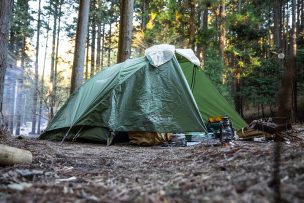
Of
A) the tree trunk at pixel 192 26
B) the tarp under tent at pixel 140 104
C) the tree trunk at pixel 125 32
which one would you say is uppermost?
the tree trunk at pixel 192 26

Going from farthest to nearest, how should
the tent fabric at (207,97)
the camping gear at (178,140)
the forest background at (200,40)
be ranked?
1. the forest background at (200,40)
2. the tent fabric at (207,97)
3. the camping gear at (178,140)

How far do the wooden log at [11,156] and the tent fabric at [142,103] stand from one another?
2.93 meters

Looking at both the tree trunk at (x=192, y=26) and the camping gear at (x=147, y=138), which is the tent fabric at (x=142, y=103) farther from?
the tree trunk at (x=192, y=26)

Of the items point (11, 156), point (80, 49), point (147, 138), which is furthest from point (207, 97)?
point (11, 156)

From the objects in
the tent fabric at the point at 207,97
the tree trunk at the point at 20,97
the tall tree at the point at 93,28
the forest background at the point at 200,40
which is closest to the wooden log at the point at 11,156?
the forest background at the point at 200,40

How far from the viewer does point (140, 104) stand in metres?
6.40

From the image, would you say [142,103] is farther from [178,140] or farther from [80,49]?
[80,49]

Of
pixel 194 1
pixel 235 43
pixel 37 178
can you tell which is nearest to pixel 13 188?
pixel 37 178

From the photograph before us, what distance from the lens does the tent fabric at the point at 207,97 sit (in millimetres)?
8328

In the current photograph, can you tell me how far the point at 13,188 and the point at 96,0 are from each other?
970 inches

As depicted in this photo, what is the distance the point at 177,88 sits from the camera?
6.59 m

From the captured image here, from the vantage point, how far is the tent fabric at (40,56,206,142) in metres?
6.26

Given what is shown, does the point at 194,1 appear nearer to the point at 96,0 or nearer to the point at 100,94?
the point at 100,94

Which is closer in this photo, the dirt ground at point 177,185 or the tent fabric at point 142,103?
the dirt ground at point 177,185
